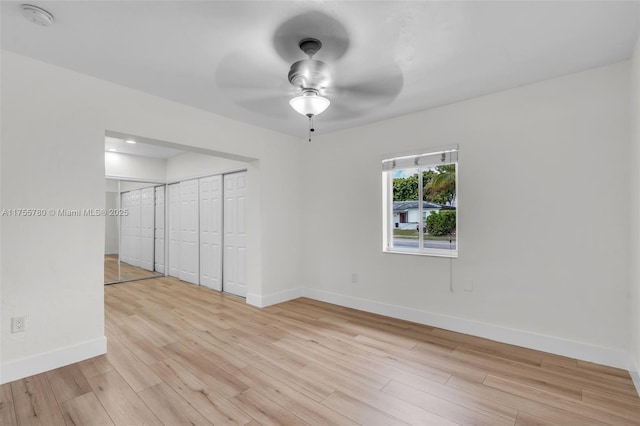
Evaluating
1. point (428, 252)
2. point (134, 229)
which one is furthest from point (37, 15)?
point (134, 229)

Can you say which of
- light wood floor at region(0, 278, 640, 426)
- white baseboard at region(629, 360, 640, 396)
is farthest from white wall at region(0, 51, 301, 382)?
white baseboard at region(629, 360, 640, 396)

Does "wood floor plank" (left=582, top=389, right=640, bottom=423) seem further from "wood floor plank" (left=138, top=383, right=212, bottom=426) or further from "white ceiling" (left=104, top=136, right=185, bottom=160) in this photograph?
"white ceiling" (left=104, top=136, right=185, bottom=160)

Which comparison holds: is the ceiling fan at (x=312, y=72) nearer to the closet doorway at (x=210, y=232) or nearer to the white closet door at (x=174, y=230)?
the closet doorway at (x=210, y=232)

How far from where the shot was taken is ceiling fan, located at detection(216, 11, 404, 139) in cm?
206

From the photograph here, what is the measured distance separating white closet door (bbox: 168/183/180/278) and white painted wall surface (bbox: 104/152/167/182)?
0.41 metres

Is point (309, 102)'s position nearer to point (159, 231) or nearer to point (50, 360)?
point (50, 360)

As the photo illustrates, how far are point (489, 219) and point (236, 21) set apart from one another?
117 inches

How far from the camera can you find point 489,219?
311 cm

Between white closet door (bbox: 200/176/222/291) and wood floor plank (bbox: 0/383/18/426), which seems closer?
wood floor plank (bbox: 0/383/18/426)

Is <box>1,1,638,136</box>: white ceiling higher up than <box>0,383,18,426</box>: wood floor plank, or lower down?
higher up

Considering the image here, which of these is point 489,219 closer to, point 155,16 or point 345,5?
point 345,5

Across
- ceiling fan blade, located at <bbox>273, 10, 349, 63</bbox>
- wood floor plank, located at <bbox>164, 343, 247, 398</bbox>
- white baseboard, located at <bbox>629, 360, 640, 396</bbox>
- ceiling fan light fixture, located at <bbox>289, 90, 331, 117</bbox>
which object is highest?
ceiling fan blade, located at <bbox>273, 10, 349, 63</bbox>

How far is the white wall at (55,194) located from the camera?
230 cm

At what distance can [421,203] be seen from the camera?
3633 mm
